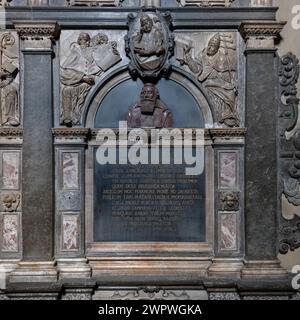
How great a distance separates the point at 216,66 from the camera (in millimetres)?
9094

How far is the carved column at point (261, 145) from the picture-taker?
8898 millimetres

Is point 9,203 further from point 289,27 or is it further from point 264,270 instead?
point 289,27

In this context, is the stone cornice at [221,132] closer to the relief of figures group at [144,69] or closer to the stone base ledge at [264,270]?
the relief of figures group at [144,69]

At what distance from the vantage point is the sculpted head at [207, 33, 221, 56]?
9062 mm

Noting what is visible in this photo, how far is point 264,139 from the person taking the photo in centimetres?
895

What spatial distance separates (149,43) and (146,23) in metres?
0.32

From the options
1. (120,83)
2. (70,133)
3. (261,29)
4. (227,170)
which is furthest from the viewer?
(120,83)

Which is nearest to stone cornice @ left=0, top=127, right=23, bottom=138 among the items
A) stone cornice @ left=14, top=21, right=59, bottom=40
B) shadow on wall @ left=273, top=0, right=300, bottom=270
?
stone cornice @ left=14, top=21, right=59, bottom=40

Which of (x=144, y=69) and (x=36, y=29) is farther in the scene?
(x=144, y=69)

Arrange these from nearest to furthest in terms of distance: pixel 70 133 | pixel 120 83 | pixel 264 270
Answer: pixel 264 270 < pixel 70 133 < pixel 120 83

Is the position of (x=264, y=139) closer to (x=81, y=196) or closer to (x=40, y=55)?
(x=81, y=196)

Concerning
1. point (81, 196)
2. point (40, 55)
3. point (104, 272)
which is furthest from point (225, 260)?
point (40, 55)

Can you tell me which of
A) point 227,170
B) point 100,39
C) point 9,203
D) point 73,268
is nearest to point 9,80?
point 100,39

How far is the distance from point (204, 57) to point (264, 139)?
167 cm
